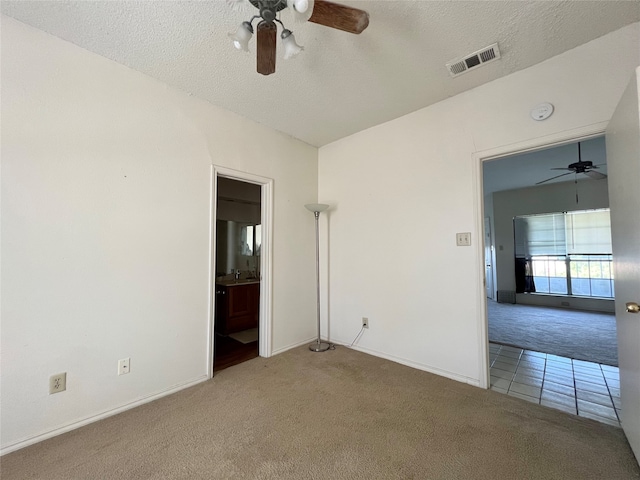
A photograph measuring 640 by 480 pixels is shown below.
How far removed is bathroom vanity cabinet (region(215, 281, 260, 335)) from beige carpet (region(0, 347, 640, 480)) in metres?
1.65

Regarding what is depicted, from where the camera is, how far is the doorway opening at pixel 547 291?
2.33 m

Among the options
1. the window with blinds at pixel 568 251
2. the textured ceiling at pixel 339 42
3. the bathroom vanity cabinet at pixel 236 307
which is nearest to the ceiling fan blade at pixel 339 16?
the textured ceiling at pixel 339 42

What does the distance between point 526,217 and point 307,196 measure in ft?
18.9

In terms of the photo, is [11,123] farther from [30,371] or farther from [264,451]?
[264,451]

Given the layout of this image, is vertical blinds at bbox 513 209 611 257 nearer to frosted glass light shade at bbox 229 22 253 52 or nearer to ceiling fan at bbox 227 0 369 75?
ceiling fan at bbox 227 0 369 75

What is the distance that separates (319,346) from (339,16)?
9.97 ft

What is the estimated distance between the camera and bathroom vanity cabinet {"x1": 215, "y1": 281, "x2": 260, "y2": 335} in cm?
391

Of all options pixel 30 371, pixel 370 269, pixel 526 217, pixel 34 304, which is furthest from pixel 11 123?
pixel 526 217

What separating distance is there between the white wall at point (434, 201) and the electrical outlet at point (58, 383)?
250 cm

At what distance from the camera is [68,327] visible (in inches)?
71.1

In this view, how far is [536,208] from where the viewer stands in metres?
6.20

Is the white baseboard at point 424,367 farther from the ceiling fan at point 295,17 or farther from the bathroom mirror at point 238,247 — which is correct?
the ceiling fan at point 295,17

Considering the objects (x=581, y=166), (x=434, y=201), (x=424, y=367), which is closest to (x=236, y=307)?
(x=424, y=367)

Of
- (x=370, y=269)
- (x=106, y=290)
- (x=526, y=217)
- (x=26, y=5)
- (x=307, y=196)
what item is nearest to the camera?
(x=26, y=5)
